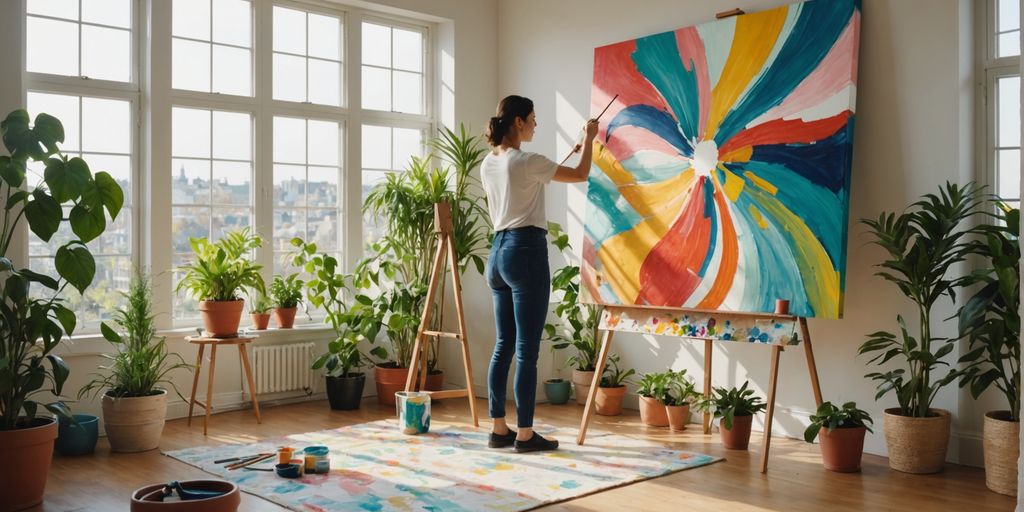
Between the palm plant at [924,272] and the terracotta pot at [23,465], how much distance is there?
3.48 meters

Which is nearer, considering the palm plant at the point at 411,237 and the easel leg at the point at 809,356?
the easel leg at the point at 809,356

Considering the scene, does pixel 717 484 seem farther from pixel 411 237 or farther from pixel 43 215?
pixel 43 215

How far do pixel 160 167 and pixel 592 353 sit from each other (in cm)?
278

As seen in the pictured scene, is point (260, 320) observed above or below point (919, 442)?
above

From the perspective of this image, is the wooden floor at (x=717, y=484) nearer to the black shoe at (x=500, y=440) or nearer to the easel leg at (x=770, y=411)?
the easel leg at (x=770, y=411)

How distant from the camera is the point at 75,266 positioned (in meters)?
3.74

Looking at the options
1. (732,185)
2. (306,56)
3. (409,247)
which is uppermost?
(306,56)

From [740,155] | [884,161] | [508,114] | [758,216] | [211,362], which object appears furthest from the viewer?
[211,362]

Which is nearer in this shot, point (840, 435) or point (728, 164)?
point (840, 435)

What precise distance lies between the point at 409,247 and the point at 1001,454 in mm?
3543

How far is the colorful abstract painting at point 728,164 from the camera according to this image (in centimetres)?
429

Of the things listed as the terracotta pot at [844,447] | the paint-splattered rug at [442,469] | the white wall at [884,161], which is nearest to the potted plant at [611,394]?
the white wall at [884,161]

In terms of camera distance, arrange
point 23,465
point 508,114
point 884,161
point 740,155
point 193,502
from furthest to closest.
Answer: point 740,155 < point 884,161 < point 508,114 < point 23,465 < point 193,502

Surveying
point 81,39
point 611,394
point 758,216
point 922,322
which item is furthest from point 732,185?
point 81,39
